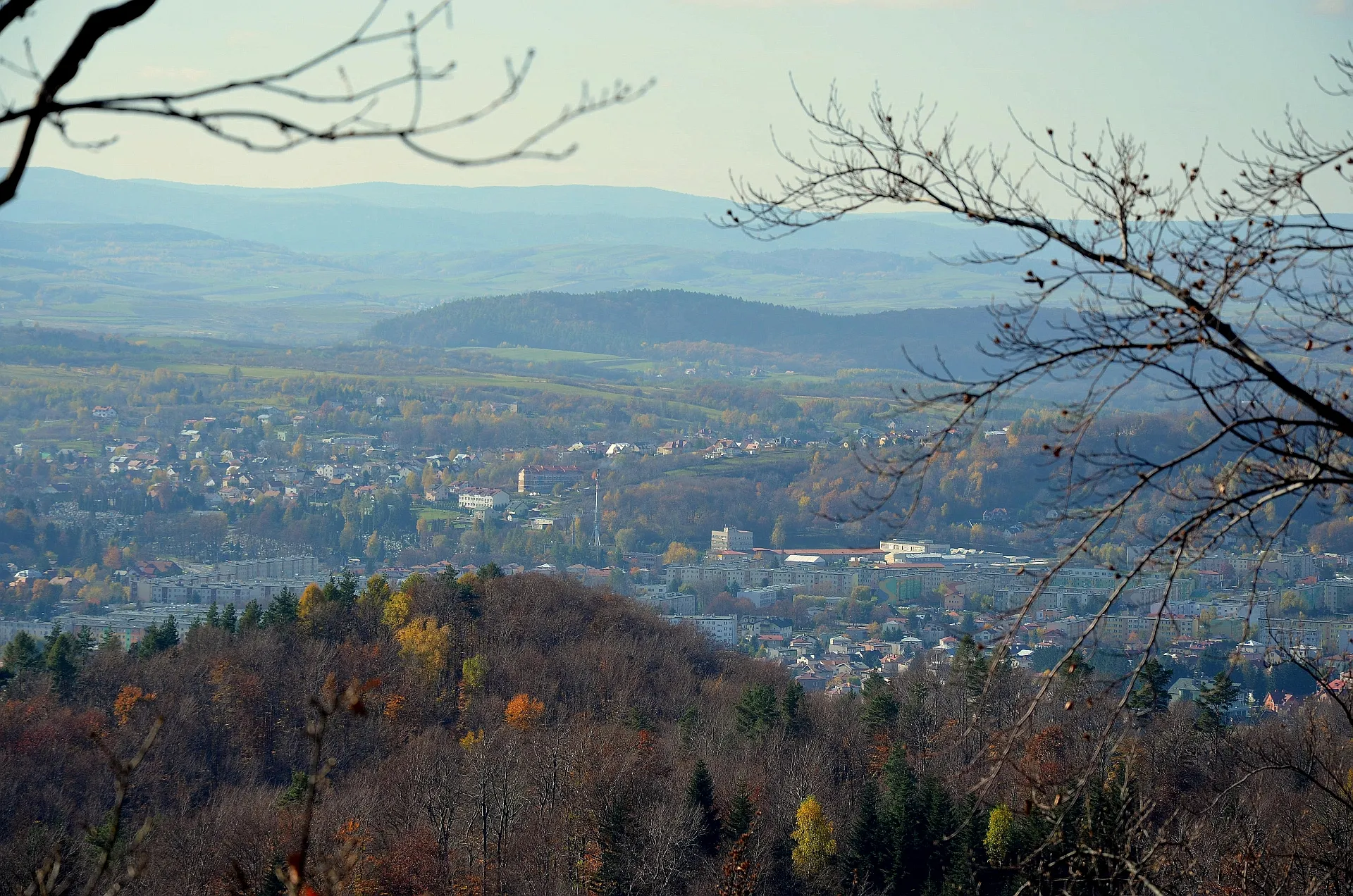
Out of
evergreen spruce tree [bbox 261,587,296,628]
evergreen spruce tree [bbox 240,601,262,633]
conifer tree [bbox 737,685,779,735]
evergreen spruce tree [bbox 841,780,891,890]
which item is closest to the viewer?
evergreen spruce tree [bbox 841,780,891,890]

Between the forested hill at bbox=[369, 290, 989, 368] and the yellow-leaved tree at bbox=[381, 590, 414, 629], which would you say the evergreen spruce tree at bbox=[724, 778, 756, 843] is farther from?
the forested hill at bbox=[369, 290, 989, 368]

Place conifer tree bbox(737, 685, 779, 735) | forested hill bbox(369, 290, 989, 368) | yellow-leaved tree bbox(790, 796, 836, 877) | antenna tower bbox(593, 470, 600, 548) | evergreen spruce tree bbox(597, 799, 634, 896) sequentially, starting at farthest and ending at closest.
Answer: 1. forested hill bbox(369, 290, 989, 368)
2. antenna tower bbox(593, 470, 600, 548)
3. conifer tree bbox(737, 685, 779, 735)
4. yellow-leaved tree bbox(790, 796, 836, 877)
5. evergreen spruce tree bbox(597, 799, 634, 896)

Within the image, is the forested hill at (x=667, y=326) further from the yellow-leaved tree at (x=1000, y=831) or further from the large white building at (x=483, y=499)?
the yellow-leaved tree at (x=1000, y=831)

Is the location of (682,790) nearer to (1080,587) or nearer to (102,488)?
(1080,587)

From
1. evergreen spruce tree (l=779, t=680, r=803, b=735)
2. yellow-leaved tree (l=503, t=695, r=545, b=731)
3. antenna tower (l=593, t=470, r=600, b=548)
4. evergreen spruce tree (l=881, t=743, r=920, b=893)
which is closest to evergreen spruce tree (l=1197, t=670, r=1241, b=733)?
evergreen spruce tree (l=881, t=743, r=920, b=893)

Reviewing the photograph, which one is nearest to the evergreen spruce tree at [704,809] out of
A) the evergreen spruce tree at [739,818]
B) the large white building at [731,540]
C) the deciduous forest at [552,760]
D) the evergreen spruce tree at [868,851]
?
the deciduous forest at [552,760]

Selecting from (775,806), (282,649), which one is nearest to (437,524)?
(282,649)
